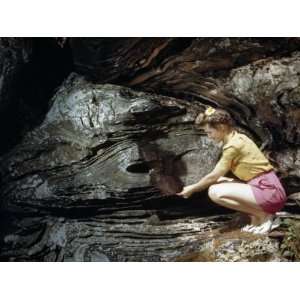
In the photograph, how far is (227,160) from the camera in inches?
133

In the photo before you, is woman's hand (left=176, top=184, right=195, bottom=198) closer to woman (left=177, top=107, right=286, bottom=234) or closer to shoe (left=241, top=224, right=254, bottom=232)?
woman (left=177, top=107, right=286, bottom=234)

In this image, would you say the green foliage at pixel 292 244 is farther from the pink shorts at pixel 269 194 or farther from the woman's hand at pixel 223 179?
the woman's hand at pixel 223 179

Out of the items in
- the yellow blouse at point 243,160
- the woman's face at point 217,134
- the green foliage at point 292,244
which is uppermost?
the woman's face at point 217,134

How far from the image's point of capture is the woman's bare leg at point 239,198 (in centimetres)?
335

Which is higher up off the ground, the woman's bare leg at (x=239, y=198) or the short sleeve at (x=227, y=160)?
the short sleeve at (x=227, y=160)

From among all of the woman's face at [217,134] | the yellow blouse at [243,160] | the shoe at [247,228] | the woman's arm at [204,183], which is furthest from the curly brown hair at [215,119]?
the shoe at [247,228]

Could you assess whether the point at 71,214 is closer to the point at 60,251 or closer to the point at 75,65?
the point at 60,251

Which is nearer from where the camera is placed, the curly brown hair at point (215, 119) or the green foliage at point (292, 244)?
the green foliage at point (292, 244)

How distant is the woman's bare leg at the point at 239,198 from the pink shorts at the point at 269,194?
1.2 inches

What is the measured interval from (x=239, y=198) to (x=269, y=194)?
18 cm

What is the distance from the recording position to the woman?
11.0ft

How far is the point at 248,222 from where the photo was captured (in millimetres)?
3350

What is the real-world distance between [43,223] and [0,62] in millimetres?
1031
